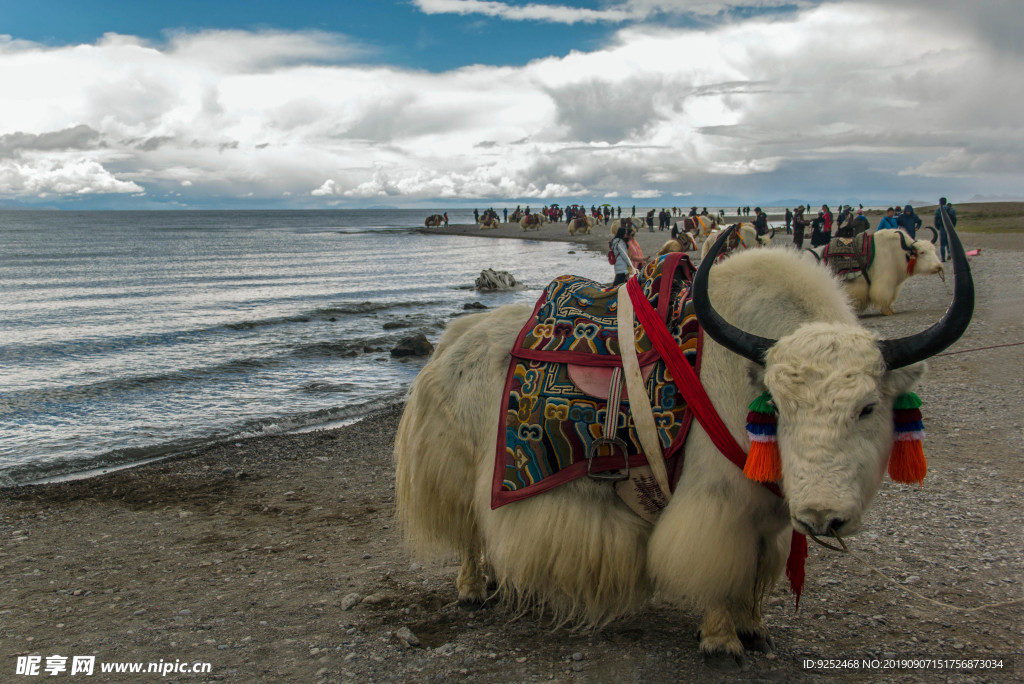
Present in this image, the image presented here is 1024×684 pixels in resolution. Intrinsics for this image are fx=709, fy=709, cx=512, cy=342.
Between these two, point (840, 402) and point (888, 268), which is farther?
point (888, 268)

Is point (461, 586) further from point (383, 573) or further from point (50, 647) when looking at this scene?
point (50, 647)

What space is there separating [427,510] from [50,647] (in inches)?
71.5

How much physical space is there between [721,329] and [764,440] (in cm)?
37

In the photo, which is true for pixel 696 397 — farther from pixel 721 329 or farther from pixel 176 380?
pixel 176 380

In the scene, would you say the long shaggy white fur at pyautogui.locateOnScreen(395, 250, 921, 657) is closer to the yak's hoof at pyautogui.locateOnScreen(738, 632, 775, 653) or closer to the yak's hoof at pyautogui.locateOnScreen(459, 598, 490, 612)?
the yak's hoof at pyautogui.locateOnScreen(738, 632, 775, 653)

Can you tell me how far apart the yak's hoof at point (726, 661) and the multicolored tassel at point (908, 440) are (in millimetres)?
1006

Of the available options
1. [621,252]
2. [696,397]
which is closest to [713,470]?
[696,397]

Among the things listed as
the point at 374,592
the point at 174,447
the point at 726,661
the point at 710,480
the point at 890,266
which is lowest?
the point at 174,447

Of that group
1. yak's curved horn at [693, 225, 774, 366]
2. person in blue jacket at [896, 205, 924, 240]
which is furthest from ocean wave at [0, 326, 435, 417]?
person in blue jacket at [896, 205, 924, 240]

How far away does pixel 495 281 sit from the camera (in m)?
22.6

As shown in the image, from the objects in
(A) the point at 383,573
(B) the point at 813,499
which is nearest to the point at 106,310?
(A) the point at 383,573

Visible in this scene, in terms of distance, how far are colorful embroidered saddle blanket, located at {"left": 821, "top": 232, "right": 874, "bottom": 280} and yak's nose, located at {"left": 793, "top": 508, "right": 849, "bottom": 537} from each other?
10.2m

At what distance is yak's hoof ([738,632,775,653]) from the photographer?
9.38 feet

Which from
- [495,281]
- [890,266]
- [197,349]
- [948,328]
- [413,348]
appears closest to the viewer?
[948,328]
